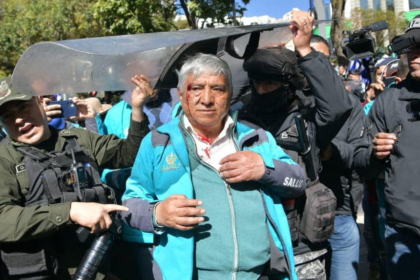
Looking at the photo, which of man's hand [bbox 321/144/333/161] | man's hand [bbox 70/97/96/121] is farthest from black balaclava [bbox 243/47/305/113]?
man's hand [bbox 70/97/96/121]

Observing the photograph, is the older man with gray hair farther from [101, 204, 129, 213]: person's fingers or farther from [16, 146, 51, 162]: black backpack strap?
[16, 146, 51, 162]: black backpack strap

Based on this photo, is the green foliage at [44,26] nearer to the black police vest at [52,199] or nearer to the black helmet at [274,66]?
the black helmet at [274,66]

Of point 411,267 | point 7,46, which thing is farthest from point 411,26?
point 7,46

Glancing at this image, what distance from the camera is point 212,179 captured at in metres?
2.41

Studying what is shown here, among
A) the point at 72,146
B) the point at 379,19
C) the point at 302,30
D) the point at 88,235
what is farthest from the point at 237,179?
the point at 379,19

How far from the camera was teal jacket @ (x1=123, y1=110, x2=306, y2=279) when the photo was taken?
7.74 ft

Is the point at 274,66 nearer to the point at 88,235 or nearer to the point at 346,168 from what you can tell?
the point at 346,168

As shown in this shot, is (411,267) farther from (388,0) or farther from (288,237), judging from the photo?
(388,0)

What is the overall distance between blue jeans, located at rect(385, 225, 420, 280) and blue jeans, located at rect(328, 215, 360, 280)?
290 millimetres

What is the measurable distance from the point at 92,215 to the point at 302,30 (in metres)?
1.43

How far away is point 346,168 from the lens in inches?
131

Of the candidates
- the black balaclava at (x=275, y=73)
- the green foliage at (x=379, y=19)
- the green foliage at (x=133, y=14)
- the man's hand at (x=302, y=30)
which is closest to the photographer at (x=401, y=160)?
the black balaclava at (x=275, y=73)

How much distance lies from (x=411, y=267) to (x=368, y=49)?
193 centimetres

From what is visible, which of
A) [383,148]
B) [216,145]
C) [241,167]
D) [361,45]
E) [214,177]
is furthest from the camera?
[361,45]
